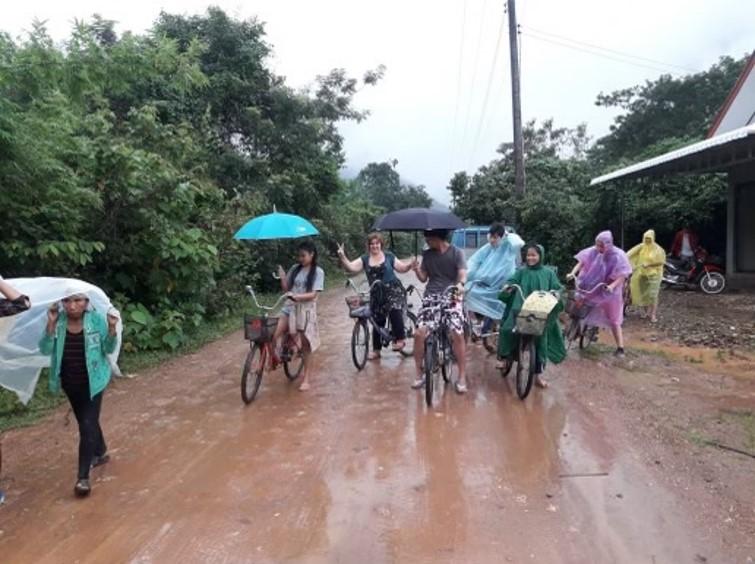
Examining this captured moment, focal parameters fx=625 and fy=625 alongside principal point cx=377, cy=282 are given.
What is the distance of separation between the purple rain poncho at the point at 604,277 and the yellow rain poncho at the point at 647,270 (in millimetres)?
2488

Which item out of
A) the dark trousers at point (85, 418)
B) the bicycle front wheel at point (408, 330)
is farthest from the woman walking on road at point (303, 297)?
the dark trousers at point (85, 418)

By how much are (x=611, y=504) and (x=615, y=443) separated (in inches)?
44.7

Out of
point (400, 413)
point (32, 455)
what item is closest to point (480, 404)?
point (400, 413)

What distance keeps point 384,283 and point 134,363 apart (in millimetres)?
3290

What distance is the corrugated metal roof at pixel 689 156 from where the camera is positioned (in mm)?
9414

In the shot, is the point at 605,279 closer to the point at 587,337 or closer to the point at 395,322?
the point at 587,337

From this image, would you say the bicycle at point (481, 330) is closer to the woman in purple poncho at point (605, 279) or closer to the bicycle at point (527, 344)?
the woman in purple poncho at point (605, 279)

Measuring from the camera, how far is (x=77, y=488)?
4051 millimetres

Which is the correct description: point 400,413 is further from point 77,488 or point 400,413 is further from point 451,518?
→ point 77,488

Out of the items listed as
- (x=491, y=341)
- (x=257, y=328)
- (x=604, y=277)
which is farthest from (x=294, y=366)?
(x=604, y=277)

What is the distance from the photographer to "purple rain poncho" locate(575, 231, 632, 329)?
750 centimetres

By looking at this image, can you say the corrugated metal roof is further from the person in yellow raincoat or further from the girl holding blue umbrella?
the girl holding blue umbrella

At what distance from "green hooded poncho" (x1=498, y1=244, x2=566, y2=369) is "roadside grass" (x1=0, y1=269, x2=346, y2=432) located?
14.4 ft

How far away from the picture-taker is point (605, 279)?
763 cm
